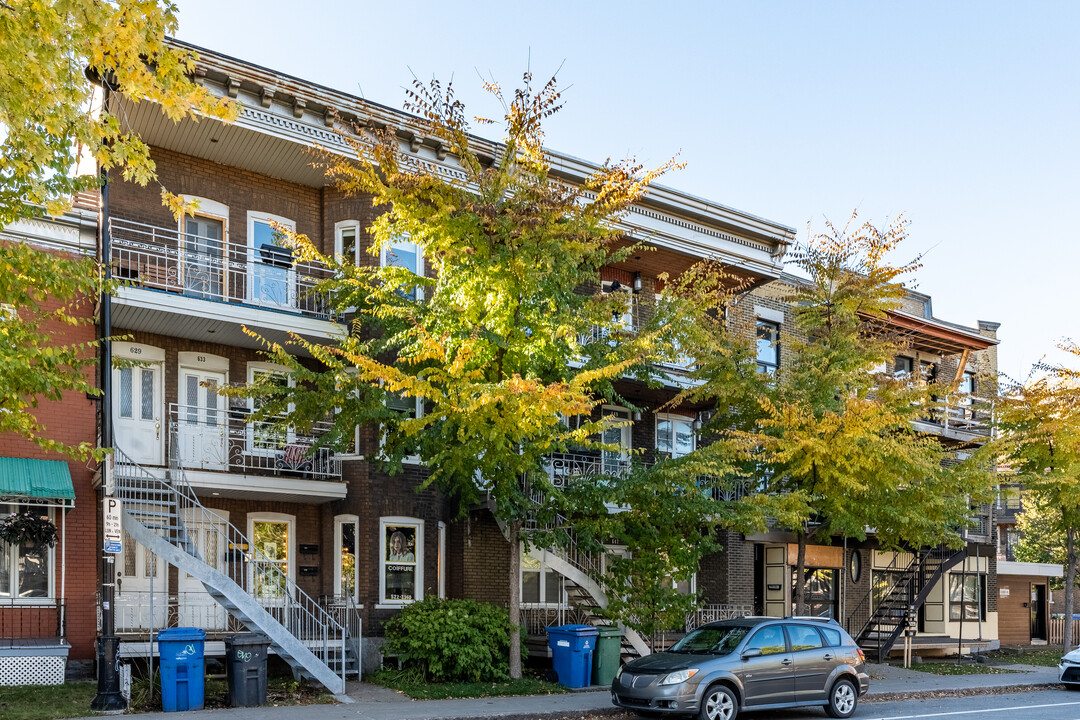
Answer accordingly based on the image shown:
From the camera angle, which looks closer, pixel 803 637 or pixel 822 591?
pixel 803 637

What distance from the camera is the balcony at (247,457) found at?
1852 centimetres

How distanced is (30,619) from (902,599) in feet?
69.6

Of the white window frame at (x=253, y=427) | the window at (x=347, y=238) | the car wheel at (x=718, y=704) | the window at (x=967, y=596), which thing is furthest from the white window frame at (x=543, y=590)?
the window at (x=967, y=596)

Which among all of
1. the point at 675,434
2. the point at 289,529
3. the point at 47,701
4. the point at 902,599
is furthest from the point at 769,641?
the point at 902,599

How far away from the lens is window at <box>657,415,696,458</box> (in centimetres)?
2647

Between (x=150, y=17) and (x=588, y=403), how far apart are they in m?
8.04

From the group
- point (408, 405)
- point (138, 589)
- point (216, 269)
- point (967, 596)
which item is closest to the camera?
point (138, 589)

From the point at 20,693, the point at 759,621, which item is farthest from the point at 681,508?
the point at 20,693

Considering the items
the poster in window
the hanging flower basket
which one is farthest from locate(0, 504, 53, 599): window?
the poster in window

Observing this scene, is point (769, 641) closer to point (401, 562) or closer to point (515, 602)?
point (515, 602)

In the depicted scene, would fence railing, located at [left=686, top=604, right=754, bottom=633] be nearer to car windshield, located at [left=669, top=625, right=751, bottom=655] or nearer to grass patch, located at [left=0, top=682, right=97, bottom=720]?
car windshield, located at [left=669, top=625, right=751, bottom=655]

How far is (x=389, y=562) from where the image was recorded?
2025 centimetres

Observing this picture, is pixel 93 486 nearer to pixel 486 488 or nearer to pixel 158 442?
pixel 158 442

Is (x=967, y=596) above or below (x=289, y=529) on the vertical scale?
below
